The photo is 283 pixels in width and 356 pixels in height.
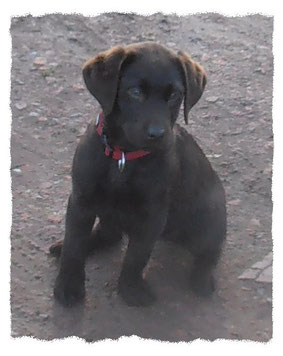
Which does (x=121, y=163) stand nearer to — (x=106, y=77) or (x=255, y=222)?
(x=106, y=77)

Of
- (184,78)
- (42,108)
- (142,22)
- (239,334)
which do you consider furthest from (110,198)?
(142,22)

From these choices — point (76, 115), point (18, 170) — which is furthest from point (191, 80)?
point (76, 115)

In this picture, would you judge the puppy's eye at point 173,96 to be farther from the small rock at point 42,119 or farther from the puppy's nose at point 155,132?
the small rock at point 42,119

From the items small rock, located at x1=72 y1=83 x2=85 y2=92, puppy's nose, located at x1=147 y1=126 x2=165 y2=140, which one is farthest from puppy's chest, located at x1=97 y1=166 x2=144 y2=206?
small rock, located at x1=72 y1=83 x2=85 y2=92

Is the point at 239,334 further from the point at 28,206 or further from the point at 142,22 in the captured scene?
Answer: the point at 142,22

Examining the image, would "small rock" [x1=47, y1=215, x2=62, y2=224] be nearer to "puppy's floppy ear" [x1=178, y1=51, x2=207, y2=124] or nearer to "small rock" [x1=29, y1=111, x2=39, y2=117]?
"small rock" [x1=29, y1=111, x2=39, y2=117]
